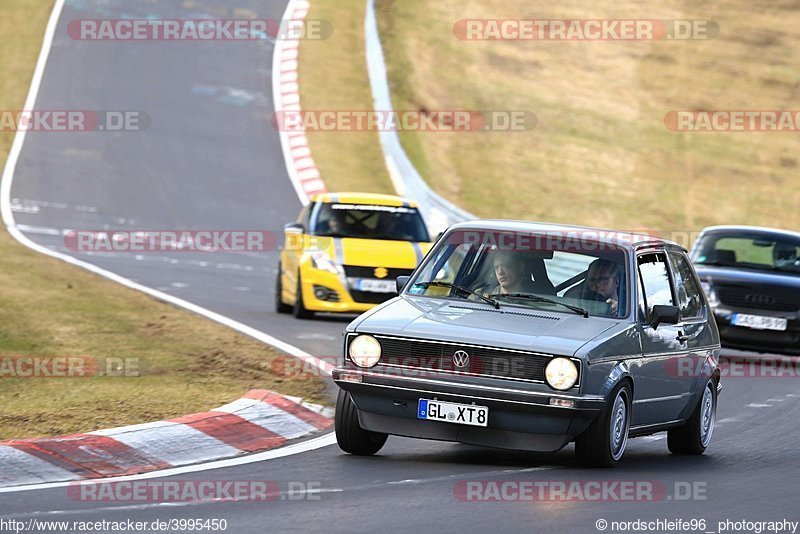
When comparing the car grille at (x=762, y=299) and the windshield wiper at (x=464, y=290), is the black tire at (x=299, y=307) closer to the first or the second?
the car grille at (x=762, y=299)

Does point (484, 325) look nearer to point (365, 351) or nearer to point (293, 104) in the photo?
point (365, 351)

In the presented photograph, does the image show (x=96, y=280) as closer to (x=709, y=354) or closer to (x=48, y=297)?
(x=48, y=297)

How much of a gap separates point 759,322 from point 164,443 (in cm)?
1027

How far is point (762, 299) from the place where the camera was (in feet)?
59.5

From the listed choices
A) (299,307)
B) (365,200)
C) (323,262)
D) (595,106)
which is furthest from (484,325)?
(595,106)

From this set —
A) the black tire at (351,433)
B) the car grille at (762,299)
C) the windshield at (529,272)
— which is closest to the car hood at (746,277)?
the car grille at (762,299)

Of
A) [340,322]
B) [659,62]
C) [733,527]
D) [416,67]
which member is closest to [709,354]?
[733,527]

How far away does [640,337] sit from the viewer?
9820 mm

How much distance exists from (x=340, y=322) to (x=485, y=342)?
31.1 feet

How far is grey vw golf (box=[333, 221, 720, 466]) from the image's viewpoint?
8984 mm

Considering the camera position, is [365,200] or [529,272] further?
[365,200]

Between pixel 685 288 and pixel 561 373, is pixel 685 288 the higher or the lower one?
the higher one

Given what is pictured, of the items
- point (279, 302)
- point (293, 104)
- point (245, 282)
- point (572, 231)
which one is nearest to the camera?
point (572, 231)

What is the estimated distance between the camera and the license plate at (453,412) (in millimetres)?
8992
